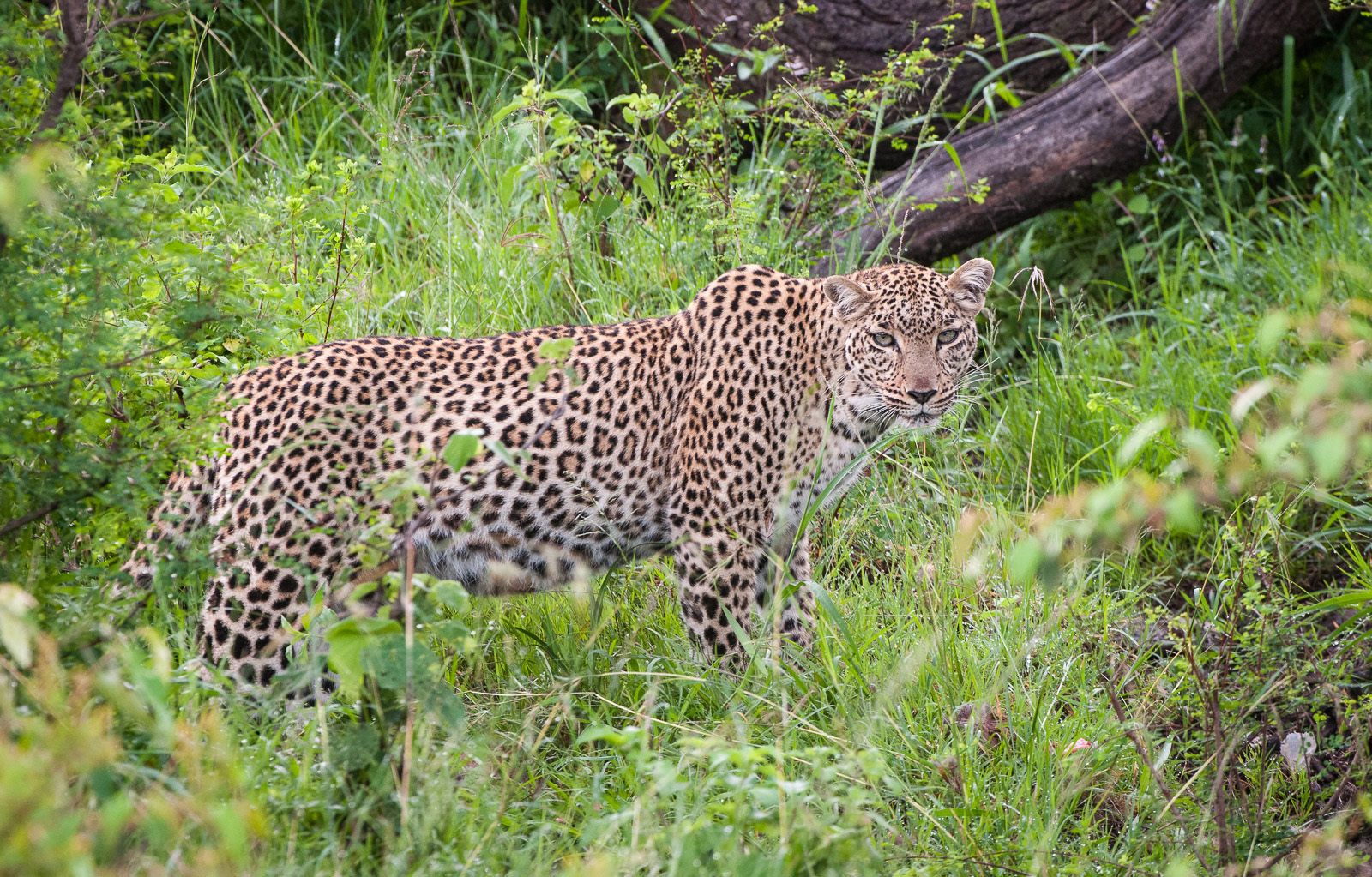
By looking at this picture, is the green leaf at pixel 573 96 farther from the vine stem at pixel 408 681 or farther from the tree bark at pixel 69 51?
the vine stem at pixel 408 681

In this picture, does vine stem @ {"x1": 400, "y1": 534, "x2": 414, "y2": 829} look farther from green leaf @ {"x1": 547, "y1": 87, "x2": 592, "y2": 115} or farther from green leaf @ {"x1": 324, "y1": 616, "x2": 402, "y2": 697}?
green leaf @ {"x1": 547, "y1": 87, "x2": 592, "y2": 115}

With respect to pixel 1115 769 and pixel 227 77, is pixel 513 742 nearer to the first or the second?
pixel 1115 769

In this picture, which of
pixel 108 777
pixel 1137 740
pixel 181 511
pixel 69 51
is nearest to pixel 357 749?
pixel 108 777

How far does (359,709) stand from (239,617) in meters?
1.40

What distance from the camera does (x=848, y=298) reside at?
5.68 metres

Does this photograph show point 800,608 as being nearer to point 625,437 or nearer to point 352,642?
point 625,437

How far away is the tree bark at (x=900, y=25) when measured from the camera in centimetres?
883

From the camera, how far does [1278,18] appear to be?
830cm

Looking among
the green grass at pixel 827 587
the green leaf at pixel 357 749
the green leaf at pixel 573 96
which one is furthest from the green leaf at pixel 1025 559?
the green leaf at pixel 573 96

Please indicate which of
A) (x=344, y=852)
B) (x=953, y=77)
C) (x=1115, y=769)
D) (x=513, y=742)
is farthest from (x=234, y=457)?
(x=953, y=77)

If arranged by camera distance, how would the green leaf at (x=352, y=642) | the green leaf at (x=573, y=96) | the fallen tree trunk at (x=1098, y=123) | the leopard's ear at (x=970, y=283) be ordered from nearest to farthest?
the green leaf at (x=352, y=642) < the leopard's ear at (x=970, y=283) < the green leaf at (x=573, y=96) < the fallen tree trunk at (x=1098, y=123)

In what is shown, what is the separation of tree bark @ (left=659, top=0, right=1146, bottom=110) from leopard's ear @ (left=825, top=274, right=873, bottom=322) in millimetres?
3608

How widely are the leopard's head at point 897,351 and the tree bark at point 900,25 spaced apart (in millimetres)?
3623

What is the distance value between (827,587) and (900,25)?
4.50m
